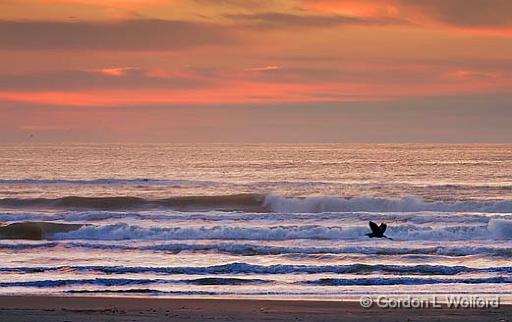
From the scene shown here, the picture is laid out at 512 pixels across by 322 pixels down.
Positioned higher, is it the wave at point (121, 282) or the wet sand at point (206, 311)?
the wave at point (121, 282)

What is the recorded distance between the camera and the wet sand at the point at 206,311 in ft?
43.5

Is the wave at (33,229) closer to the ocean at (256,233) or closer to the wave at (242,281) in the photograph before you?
the ocean at (256,233)

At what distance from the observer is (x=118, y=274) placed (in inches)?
746

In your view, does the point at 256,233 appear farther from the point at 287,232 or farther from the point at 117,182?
the point at 117,182

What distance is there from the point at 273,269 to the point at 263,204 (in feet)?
80.6

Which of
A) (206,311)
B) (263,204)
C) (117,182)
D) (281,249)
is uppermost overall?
(117,182)

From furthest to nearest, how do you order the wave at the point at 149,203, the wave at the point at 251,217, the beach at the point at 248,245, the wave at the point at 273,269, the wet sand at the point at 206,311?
the wave at the point at 149,203 → the wave at the point at 251,217 → the wave at the point at 273,269 → the beach at the point at 248,245 → the wet sand at the point at 206,311

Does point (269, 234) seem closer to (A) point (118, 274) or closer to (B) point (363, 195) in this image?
(A) point (118, 274)

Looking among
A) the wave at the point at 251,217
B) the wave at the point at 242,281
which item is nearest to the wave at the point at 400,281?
the wave at the point at 242,281

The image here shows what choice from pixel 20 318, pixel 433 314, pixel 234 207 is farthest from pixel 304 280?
pixel 234 207

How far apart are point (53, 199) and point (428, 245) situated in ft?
77.6

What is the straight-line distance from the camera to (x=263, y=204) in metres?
44.2

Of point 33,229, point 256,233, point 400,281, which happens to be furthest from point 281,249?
point 33,229

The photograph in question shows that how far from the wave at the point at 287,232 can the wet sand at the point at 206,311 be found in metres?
13.2
